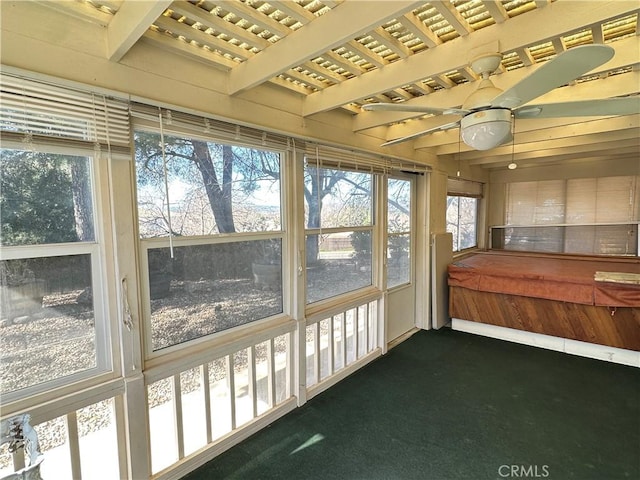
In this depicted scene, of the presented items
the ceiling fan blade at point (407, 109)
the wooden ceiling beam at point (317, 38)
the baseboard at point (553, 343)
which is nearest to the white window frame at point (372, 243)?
the wooden ceiling beam at point (317, 38)

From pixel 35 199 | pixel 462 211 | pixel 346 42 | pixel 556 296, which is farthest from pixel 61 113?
pixel 462 211

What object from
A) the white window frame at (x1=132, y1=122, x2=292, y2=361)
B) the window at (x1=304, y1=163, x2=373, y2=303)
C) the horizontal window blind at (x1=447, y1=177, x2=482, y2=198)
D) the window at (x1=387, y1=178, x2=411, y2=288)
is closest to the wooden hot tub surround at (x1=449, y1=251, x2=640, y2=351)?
the window at (x1=387, y1=178, x2=411, y2=288)

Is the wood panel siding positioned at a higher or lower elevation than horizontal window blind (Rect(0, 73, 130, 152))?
lower

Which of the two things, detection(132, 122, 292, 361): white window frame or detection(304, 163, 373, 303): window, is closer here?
detection(132, 122, 292, 361): white window frame

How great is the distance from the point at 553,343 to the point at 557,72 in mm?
3408

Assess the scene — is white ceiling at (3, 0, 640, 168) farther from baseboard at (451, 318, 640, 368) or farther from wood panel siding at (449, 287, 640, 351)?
baseboard at (451, 318, 640, 368)

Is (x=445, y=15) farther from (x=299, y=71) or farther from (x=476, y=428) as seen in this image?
(x=476, y=428)

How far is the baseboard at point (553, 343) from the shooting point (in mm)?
3218

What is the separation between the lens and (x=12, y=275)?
4.54 ft

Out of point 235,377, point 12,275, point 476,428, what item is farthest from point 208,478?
point 476,428

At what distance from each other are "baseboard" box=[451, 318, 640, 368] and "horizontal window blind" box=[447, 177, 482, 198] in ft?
5.83

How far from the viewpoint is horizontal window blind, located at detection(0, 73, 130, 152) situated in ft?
4.21

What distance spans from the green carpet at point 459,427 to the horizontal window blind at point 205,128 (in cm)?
197

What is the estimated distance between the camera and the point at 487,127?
4.60 ft
